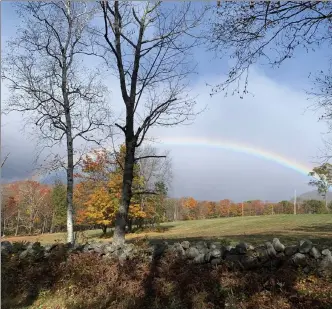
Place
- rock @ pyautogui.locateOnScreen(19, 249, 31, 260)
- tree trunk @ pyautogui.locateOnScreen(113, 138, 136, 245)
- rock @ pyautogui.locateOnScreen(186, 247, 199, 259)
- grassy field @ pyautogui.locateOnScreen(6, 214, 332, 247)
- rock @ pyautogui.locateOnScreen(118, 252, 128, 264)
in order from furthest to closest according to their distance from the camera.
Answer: grassy field @ pyautogui.locateOnScreen(6, 214, 332, 247) < tree trunk @ pyautogui.locateOnScreen(113, 138, 136, 245) < rock @ pyautogui.locateOnScreen(19, 249, 31, 260) < rock @ pyautogui.locateOnScreen(118, 252, 128, 264) < rock @ pyautogui.locateOnScreen(186, 247, 199, 259)

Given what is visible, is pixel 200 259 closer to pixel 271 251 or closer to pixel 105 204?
pixel 271 251

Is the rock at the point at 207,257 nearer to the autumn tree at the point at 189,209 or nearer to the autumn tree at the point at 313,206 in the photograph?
the autumn tree at the point at 313,206

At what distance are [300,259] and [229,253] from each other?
4.75ft

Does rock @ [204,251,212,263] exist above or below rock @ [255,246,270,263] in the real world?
below

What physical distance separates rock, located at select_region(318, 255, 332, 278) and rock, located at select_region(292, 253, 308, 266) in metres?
0.29

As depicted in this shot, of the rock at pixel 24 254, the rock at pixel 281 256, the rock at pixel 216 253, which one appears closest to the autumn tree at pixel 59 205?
the rock at pixel 24 254

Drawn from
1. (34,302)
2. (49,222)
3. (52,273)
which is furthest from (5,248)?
(49,222)

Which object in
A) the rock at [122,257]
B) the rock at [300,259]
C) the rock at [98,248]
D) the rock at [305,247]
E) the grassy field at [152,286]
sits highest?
the rock at [305,247]

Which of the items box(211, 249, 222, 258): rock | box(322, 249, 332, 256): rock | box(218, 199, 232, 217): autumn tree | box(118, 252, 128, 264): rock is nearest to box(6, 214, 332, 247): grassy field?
box(118, 252, 128, 264): rock

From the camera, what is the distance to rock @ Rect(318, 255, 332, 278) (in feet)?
18.9

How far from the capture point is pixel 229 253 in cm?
704

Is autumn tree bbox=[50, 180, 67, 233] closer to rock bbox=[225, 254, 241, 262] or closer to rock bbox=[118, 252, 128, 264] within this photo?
rock bbox=[118, 252, 128, 264]

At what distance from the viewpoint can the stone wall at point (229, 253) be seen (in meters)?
6.13

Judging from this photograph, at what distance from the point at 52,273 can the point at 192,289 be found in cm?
366
